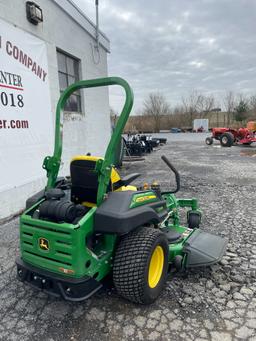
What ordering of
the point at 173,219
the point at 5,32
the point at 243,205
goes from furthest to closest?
1. the point at 243,205
2. the point at 5,32
3. the point at 173,219

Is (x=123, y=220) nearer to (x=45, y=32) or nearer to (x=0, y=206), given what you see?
(x=0, y=206)

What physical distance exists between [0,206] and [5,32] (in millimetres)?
2924

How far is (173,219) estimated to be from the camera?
12.0 feet

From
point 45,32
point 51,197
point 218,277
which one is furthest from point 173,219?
point 45,32

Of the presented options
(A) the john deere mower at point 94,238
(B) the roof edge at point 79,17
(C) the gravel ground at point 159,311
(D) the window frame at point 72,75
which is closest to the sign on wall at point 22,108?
(D) the window frame at point 72,75

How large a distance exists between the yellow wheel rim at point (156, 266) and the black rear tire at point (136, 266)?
0.03 metres

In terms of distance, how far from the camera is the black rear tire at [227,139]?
1678 centimetres

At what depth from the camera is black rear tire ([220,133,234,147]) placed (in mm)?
16781

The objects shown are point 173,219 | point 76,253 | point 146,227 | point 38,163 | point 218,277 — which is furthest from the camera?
→ point 38,163

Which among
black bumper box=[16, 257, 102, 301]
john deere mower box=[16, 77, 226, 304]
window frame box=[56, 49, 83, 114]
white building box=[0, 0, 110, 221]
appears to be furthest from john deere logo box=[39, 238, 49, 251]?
window frame box=[56, 49, 83, 114]

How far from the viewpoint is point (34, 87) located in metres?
5.43

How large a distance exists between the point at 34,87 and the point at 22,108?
23.5 inches

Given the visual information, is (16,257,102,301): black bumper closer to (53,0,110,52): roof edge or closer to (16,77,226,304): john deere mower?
(16,77,226,304): john deere mower

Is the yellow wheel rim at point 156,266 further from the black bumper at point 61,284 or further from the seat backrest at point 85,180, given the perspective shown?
the seat backrest at point 85,180
